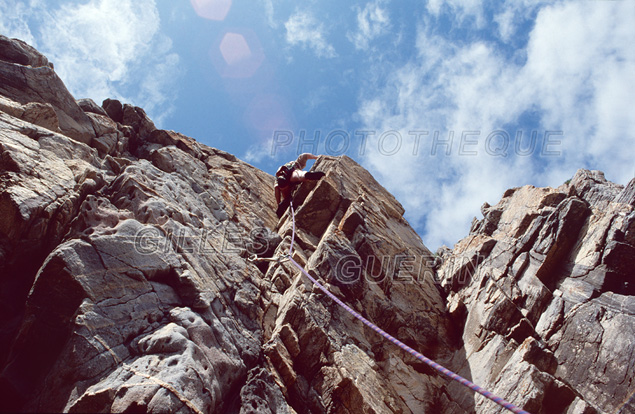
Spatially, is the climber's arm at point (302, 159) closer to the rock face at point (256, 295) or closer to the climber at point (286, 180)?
the climber at point (286, 180)

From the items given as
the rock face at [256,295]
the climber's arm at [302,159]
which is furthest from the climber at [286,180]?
the rock face at [256,295]

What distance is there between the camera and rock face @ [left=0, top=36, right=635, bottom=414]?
19.5 feet

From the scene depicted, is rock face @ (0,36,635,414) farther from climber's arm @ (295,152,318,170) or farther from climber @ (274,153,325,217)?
climber's arm @ (295,152,318,170)

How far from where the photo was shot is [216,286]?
27.9 feet

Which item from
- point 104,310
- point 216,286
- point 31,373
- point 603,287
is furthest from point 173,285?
point 603,287

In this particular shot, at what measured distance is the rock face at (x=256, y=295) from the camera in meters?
5.95

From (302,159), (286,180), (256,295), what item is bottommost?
(256,295)

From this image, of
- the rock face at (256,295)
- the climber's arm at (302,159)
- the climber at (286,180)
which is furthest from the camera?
the climber's arm at (302,159)

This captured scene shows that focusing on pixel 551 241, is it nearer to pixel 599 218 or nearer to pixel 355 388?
pixel 599 218

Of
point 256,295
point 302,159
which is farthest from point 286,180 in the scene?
point 256,295

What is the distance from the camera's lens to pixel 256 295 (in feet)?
30.7

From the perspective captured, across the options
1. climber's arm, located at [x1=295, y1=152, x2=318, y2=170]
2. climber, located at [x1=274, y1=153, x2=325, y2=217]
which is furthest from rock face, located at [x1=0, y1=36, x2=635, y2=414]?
climber's arm, located at [x1=295, y1=152, x2=318, y2=170]

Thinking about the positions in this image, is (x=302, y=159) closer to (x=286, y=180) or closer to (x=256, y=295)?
(x=286, y=180)

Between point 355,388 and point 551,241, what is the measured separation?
741 cm
